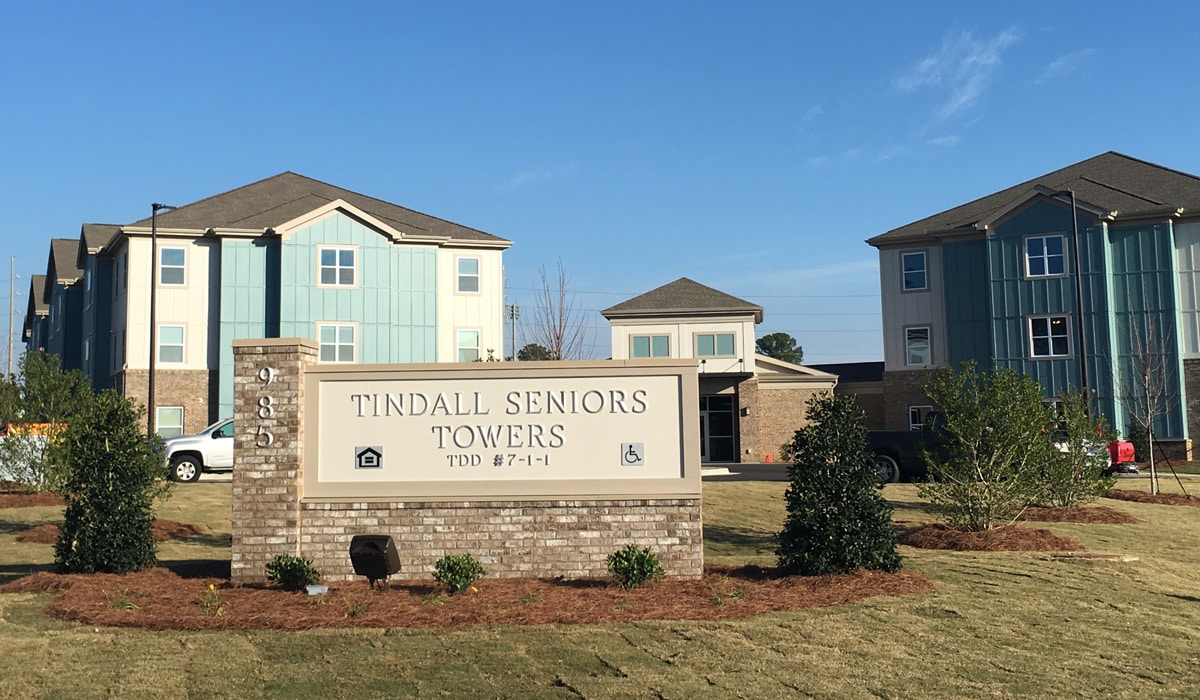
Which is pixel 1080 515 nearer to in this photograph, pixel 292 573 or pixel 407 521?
pixel 407 521

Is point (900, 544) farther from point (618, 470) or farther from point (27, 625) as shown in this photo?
point (27, 625)

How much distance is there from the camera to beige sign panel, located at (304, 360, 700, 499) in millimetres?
11141

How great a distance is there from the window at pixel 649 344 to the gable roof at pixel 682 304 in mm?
911

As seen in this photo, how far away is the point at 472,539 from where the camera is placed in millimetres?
11039

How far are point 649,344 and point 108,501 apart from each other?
2919 centimetres

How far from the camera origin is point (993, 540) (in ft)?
44.4

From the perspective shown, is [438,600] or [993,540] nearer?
[438,600]

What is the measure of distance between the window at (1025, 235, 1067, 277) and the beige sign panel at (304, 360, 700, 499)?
3072 centimetres

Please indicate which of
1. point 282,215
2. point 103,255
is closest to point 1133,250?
point 282,215

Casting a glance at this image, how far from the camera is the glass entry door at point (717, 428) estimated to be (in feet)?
130

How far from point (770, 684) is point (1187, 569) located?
8.04 m

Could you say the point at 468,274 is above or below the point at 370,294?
above

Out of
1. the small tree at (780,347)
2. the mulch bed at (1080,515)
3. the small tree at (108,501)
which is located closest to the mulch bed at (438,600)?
the small tree at (108,501)

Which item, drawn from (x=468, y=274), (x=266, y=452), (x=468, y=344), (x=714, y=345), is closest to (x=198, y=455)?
(x=266, y=452)
